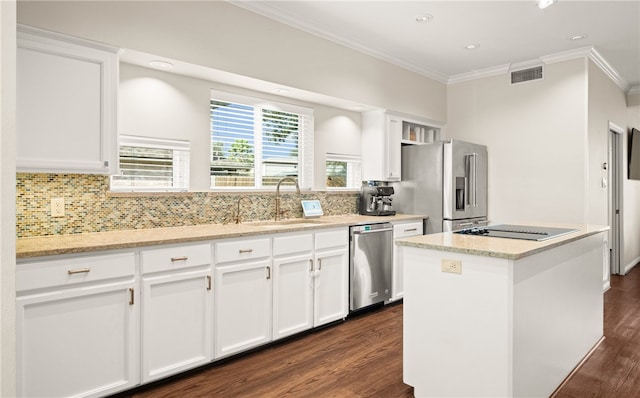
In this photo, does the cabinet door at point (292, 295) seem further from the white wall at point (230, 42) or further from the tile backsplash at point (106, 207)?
the white wall at point (230, 42)

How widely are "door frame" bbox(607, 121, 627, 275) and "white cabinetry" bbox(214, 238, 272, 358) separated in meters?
5.18

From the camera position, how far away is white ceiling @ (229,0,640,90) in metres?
3.37

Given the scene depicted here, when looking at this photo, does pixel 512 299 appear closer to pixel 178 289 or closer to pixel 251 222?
pixel 178 289

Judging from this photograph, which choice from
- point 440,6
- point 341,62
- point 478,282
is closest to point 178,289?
point 478,282

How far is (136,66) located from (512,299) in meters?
2.97

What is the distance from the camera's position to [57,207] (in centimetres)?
255

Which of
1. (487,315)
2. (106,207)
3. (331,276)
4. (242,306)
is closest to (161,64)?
(106,207)

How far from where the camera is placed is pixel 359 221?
3.84m

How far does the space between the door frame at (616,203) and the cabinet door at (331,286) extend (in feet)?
14.1

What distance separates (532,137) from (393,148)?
1.76 m

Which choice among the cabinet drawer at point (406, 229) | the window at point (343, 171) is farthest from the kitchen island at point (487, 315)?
the window at point (343, 171)

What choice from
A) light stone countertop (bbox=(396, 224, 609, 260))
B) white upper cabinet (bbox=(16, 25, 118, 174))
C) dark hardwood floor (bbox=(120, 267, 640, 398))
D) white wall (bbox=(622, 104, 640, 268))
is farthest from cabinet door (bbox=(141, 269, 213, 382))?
white wall (bbox=(622, 104, 640, 268))

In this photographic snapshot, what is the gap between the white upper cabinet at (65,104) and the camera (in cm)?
221

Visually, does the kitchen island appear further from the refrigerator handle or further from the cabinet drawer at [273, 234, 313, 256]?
the refrigerator handle
